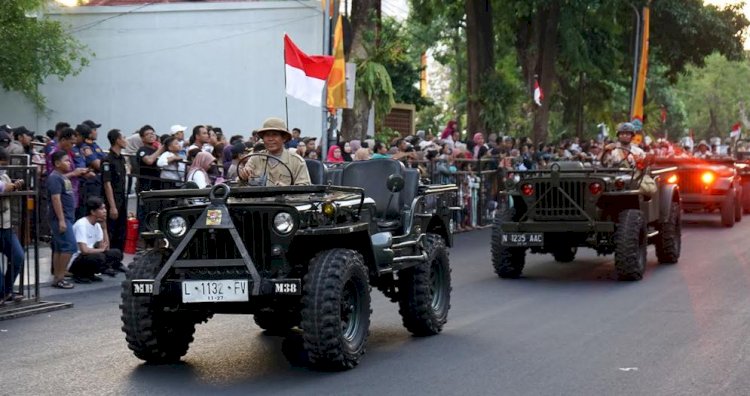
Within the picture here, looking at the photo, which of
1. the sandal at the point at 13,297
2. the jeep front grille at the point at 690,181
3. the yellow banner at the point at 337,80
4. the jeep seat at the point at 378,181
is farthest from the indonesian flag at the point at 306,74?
the jeep front grille at the point at 690,181

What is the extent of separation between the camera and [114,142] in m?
16.5

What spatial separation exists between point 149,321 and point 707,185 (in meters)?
18.6

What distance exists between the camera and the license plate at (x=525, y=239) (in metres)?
15.5

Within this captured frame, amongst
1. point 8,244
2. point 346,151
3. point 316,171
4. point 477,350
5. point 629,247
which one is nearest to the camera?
point 477,350

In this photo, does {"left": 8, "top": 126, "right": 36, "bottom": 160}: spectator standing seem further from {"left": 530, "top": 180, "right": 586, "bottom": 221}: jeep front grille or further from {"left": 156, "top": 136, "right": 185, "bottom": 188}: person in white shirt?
{"left": 530, "top": 180, "right": 586, "bottom": 221}: jeep front grille

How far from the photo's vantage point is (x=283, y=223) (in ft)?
29.2

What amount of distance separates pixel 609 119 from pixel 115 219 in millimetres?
31934

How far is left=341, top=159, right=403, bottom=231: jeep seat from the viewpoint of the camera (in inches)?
448

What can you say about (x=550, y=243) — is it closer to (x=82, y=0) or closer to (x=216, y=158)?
(x=216, y=158)

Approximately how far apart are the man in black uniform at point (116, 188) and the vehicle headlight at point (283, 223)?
7766 millimetres

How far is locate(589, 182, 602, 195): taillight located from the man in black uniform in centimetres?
614

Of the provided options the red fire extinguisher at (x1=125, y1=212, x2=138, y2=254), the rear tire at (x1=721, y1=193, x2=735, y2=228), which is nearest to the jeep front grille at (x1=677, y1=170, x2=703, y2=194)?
the rear tire at (x1=721, y1=193, x2=735, y2=228)

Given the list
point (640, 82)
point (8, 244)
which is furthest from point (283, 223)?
point (640, 82)

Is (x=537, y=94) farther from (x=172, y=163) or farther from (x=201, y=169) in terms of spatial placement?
(x=201, y=169)
